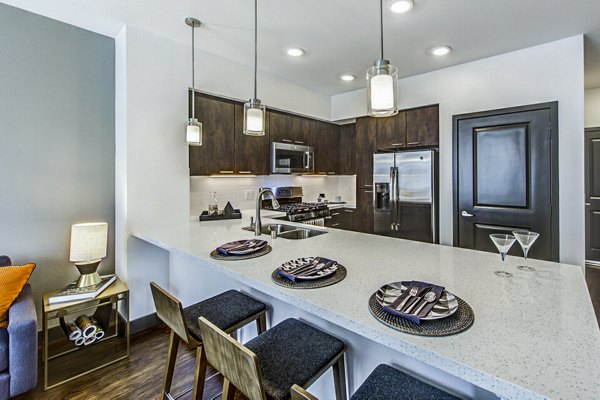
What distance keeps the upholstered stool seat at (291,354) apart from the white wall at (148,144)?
1.73 metres

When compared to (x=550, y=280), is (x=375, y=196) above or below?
above

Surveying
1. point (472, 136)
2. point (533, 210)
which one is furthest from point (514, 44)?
point (533, 210)

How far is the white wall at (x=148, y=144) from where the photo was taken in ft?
8.04

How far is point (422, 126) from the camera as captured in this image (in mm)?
3646

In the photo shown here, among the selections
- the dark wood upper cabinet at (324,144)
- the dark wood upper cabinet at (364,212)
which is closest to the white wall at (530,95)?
the dark wood upper cabinet at (364,212)

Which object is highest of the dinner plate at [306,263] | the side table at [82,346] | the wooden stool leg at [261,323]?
the dinner plate at [306,263]

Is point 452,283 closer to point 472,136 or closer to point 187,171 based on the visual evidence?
point 187,171

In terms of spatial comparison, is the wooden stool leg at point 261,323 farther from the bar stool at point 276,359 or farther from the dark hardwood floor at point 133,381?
the dark hardwood floor at point 133,381

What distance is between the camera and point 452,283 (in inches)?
46.6

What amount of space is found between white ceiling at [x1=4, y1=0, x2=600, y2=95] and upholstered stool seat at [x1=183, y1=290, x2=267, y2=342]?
6.77ft

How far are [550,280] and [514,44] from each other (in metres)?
2.63

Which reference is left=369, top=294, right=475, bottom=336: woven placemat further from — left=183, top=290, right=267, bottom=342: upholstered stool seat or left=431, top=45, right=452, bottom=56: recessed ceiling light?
left=431, top=45, right=452, bottom=56: recessed ceiling light

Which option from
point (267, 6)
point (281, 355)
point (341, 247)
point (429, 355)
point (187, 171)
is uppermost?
point (267, 6)

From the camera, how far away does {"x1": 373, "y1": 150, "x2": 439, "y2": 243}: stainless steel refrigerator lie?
11.4ft
